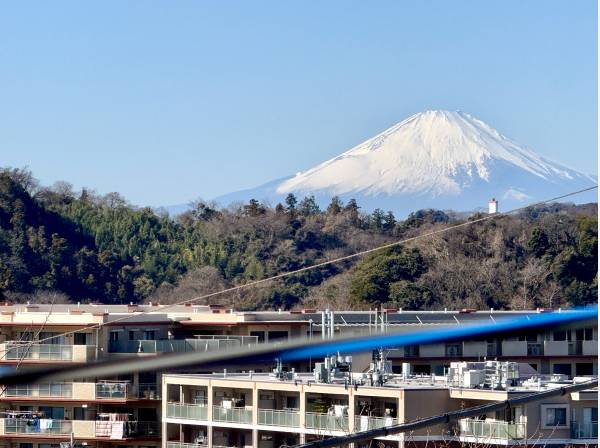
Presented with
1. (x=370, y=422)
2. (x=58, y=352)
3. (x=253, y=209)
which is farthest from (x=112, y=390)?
Result: (x=253, y=209)

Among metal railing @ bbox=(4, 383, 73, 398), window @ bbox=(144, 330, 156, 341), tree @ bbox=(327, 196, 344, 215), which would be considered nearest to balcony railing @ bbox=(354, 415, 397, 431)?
metal railing @ bbox=(4, 383, 73, 398)

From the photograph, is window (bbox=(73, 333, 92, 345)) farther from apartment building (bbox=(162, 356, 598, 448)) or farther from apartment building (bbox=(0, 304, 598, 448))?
apartment building (bbox=(162, 356, 598, 448))

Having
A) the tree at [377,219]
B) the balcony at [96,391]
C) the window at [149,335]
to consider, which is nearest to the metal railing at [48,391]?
the balcony at [96,391]

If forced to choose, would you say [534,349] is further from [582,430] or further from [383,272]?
[383,272]

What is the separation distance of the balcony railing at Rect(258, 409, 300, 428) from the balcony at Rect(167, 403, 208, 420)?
117 centimetres

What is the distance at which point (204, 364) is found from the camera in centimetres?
416

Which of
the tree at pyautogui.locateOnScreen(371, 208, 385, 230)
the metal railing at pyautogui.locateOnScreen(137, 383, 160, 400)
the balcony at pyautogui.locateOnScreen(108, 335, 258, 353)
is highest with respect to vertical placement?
the tree at pyautogui.locateOnScreen(371, 208, 385, 230)

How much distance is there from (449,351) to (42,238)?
29.1 meters

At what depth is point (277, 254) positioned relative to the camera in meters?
60.8

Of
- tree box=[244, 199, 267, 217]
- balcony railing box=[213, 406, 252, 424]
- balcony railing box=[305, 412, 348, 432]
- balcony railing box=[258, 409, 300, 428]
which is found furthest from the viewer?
tree box=[244, 199, 267, 217]

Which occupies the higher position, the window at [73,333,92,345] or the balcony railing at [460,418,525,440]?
the window at [73,333,92,345]

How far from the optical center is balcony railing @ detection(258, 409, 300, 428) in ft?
67.2

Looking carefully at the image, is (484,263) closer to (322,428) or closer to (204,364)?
(322,428)

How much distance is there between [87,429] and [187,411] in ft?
6.37
